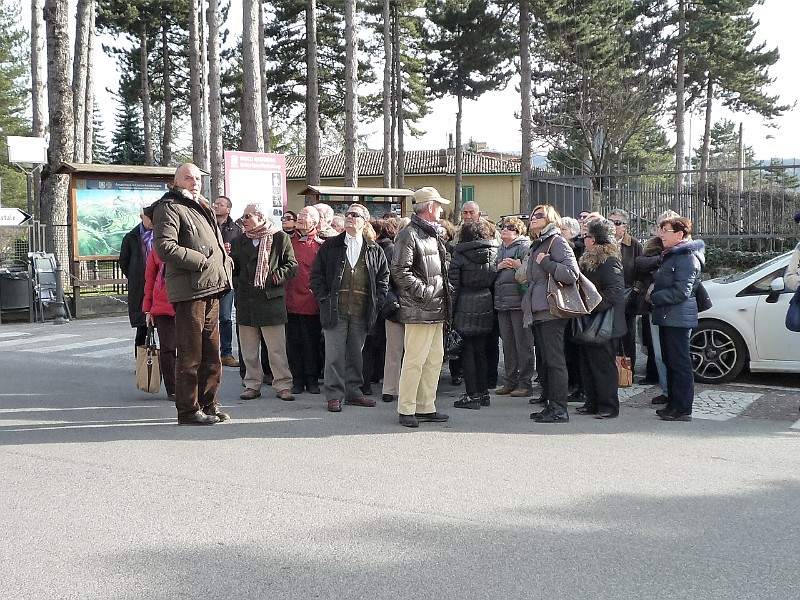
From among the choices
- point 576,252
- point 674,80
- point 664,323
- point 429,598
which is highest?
point 674,80

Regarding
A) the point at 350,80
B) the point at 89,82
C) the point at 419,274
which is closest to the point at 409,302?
the point at 419,274

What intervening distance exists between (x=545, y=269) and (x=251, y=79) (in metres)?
16.0

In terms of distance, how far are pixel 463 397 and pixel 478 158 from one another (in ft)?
197

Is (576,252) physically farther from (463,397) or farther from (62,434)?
(62,434)

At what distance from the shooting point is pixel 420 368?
7.60 metres

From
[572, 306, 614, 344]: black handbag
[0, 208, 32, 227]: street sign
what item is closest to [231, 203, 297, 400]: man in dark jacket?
[572, 306, 614, 344]: black handbag

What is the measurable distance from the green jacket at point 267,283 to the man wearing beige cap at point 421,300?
152cm

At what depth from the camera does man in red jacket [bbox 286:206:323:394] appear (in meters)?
9.05

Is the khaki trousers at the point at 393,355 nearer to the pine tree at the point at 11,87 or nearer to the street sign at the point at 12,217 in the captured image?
the street sign at the point at 12,217

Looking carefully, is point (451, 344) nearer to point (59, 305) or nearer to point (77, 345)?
point (77, 345)

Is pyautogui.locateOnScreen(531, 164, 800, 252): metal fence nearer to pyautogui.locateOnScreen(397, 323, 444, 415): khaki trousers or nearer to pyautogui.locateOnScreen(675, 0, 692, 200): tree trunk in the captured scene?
pyautogui.locateOnScreen(397, 323, 444, 415): khaki trousers

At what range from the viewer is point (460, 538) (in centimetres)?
463

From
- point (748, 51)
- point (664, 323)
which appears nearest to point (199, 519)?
point (664, 323)

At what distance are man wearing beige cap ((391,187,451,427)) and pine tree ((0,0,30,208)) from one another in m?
57.7
